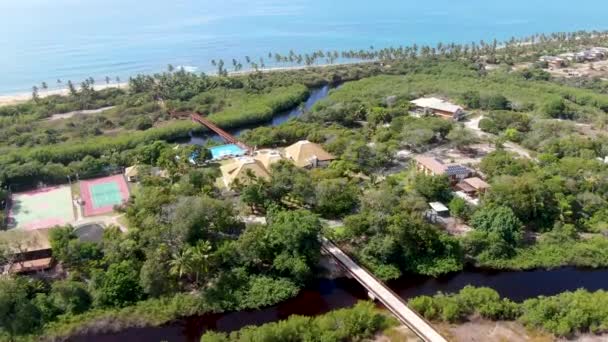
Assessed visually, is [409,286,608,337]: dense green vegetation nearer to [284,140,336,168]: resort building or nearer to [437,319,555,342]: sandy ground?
[437,319,555,342]: sandy ground

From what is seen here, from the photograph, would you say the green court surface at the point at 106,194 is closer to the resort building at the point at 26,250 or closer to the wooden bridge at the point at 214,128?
the resort building at the point at 26,250

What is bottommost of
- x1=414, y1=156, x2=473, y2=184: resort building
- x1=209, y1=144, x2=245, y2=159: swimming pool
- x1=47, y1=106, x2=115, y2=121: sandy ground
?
x1=414, y1=156, x2=473, y2=184: resort building

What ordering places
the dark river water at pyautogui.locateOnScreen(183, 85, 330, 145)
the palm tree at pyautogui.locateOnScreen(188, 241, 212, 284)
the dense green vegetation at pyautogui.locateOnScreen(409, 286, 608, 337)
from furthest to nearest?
the dark river water at pyautogui.locateOnScreen(183, 85, 330, 145), the palm tree at pyautogui.locateOnScreen(188, 241, 212, 284), the dense green vegetation at pyautogui.locateOnScreen(409, 286, 608, 337)

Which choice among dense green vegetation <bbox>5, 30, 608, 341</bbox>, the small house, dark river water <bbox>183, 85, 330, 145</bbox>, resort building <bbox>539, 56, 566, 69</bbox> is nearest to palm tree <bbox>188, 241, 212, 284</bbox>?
dense green vegetation <bbox>5, 30, 608, 341</bbox>

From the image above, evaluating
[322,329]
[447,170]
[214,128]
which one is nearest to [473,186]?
[447,170]

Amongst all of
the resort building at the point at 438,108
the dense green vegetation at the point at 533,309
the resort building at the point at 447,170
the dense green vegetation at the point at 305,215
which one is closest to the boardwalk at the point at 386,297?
the dense green vegetation at the point at 533,309
